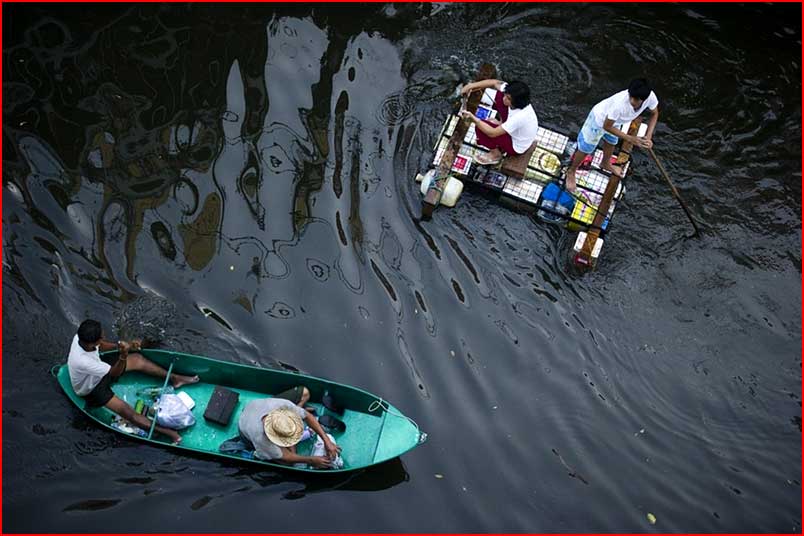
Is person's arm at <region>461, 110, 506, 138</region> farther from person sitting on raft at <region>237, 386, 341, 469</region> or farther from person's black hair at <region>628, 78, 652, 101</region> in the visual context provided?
person sitting on raft at <region>237, 386, 341, 469</region>

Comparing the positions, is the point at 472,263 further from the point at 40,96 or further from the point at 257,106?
the point at 40,96

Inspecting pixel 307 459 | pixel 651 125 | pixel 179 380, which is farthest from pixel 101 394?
A: pixel 651 125

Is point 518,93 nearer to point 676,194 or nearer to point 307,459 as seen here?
point 676,194

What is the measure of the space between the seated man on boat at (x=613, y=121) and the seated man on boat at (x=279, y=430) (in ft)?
15.1

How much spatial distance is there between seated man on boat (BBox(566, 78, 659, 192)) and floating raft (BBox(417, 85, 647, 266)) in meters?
0.19

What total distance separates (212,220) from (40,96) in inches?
126

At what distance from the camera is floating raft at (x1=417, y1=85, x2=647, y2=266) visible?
916 cm

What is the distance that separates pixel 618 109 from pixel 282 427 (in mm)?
5473

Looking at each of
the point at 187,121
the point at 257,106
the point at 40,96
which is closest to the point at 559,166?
the point at 257,106

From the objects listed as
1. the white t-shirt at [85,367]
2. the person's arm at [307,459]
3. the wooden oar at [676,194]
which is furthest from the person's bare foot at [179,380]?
the wooden oar at [676,194]

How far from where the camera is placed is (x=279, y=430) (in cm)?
693

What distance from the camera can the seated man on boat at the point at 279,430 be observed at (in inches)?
275

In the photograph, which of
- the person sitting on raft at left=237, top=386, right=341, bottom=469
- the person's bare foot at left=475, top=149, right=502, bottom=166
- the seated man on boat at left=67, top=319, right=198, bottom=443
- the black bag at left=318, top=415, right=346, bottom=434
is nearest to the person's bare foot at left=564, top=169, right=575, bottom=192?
the person's bare foot at left=475, top=149, right=502, bottom=166

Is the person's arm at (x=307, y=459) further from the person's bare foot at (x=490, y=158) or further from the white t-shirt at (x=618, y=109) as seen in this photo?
the white t-shirt at (x=618, y=109)
